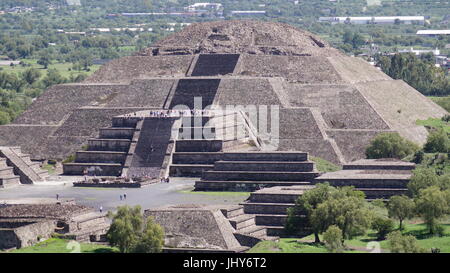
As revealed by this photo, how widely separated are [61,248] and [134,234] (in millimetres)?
3489

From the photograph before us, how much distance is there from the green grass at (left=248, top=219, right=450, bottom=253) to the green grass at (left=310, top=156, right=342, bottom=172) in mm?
17992

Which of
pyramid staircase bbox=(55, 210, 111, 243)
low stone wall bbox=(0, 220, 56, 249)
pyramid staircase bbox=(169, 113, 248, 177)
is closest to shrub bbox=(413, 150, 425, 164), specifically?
pyramid staircase bbox=(169, 113, 248, 177)

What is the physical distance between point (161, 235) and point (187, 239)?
234 centimetres

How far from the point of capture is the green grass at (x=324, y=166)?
82.1 m

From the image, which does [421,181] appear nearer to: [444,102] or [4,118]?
[4,118]

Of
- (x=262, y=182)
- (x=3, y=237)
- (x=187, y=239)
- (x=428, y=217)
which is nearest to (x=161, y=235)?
(x=187, y=239)

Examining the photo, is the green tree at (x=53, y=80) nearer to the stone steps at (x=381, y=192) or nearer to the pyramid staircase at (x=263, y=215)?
the stone steps at (x=381, y=192)

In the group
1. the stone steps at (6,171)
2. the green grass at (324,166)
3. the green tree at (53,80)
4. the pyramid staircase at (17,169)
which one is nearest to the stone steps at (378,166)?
the green grass at (324,166)

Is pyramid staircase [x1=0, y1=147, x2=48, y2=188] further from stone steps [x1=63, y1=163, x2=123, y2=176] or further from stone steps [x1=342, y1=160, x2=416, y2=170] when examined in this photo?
stone steps [x1=342, y1=160, x2=416, y2=170]

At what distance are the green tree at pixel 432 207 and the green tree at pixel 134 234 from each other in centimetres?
1220

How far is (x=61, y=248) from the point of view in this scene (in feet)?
198

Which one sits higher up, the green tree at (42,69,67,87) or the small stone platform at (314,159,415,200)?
the small stone platform at (314,159,415,200)

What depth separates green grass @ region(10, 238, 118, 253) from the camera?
59719 millimetres
